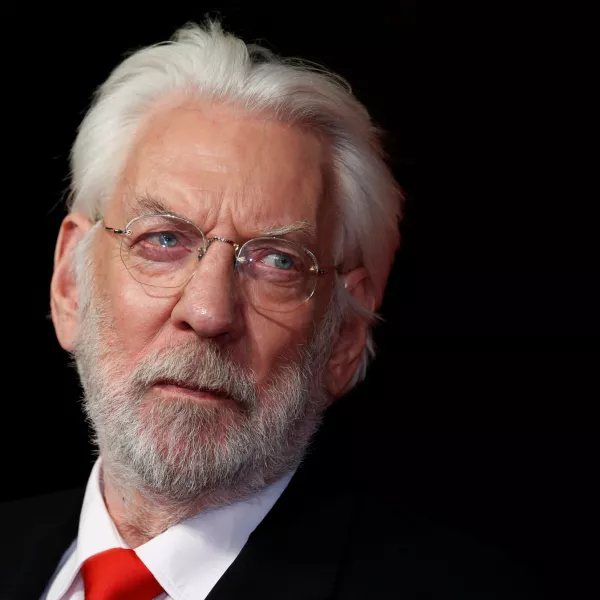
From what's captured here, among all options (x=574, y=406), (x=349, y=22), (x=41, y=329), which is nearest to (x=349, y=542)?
(x=574, y=406)

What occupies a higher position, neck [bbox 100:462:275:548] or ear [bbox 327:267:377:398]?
ear [bbox 327:267:377:398]

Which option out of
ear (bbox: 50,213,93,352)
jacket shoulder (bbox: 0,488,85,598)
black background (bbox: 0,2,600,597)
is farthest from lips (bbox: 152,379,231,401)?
black background (bbox: 0,2,600,597)

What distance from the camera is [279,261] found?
8.35ft

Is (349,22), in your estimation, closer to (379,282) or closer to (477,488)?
(379,282)

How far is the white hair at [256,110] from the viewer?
2.70 metres

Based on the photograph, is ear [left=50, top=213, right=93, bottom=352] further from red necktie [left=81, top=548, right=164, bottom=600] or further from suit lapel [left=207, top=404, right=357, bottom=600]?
suit lapel [left=207, top=404, right=357, bottom=600]

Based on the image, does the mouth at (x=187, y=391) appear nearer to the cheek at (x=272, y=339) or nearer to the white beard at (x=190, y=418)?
the white beard at (x=190, y=418)

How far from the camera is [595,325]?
313 cm

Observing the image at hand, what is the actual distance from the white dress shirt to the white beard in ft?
0.16

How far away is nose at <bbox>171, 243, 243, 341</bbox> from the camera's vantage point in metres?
2.33

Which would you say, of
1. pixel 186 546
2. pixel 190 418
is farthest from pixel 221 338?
pixel 186 546

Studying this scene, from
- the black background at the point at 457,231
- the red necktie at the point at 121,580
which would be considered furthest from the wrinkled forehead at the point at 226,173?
the red necktie at the point at 121,580

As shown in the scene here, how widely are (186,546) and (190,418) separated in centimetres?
35

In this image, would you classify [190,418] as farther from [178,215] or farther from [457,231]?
[457,231]
